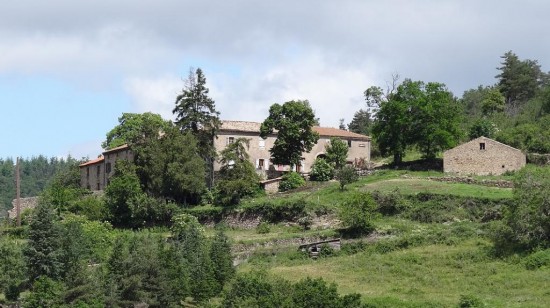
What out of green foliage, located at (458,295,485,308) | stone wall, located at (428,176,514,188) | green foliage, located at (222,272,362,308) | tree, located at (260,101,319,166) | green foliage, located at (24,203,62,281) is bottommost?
green foliage, located at (458,295,485,308)

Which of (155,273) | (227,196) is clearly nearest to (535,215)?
(155,273)

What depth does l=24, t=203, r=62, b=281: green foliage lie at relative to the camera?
53312 millimetres

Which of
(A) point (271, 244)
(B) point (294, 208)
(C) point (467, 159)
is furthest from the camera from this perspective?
(C) point (467, 159)

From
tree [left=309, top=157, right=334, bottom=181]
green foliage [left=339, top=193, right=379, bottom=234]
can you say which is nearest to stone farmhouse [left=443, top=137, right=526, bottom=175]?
tree [left=309, top=157, right=334, bottom=181]

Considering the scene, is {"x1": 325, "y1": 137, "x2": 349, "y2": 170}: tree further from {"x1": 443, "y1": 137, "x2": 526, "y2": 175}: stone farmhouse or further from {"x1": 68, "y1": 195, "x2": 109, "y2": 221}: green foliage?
{"x1": 68, "y1": 195, "x2": 109, "y2": 221}: green foliage

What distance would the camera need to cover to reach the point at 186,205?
250 ft

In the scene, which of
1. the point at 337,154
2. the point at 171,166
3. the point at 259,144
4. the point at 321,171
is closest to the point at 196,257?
the point at 171,166

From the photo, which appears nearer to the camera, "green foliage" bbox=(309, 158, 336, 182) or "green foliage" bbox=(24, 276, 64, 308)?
"green foliage" bbox=(24, 276, 64, 308)

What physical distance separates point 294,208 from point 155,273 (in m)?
21.3

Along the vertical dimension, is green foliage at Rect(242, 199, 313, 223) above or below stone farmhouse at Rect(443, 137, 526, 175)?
below

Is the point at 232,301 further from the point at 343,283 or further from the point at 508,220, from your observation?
the point at 508,220

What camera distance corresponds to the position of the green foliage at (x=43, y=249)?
175ft

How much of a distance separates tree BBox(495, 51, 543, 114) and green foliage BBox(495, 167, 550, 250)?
6362cm

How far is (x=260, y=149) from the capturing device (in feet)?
272
